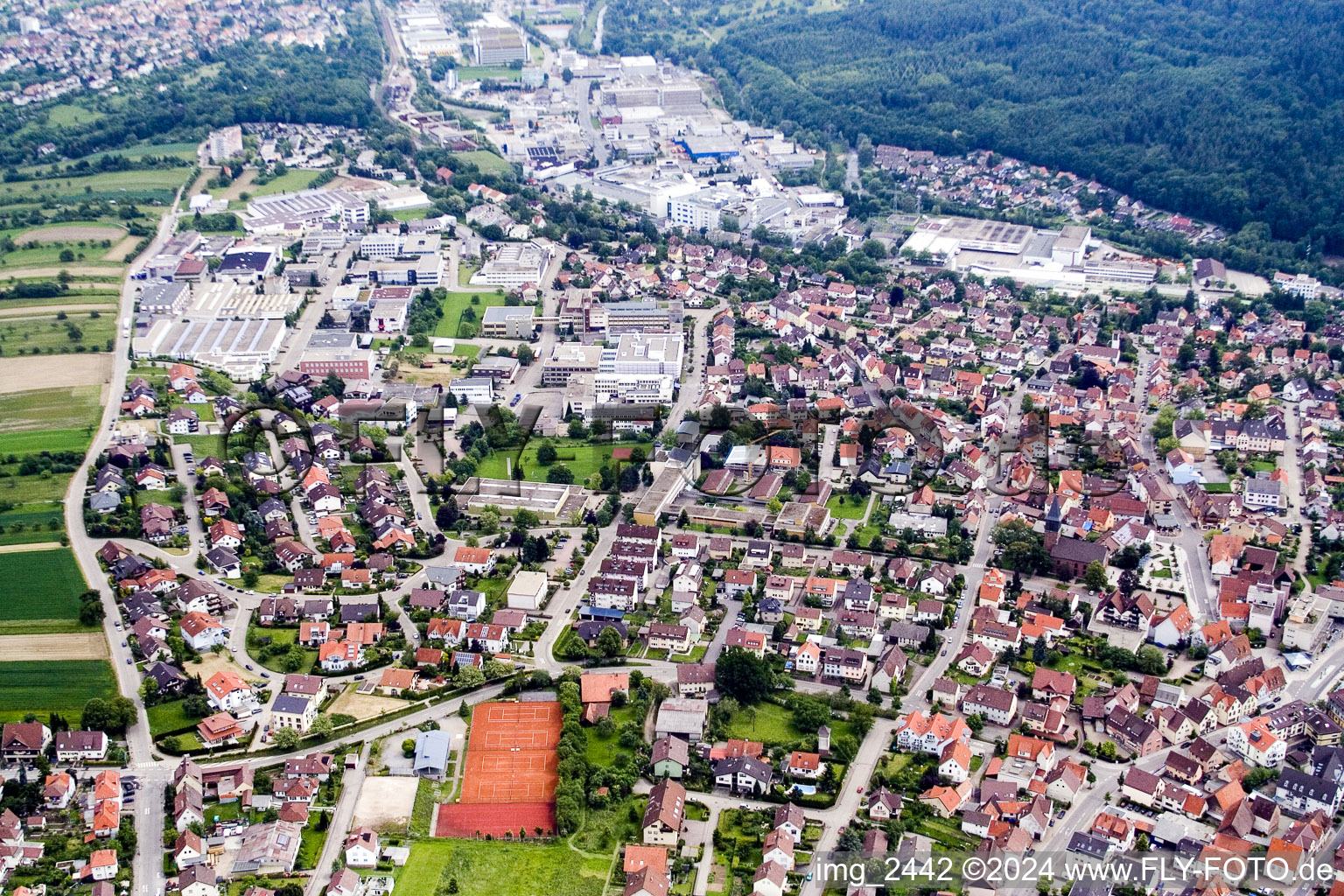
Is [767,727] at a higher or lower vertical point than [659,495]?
lower

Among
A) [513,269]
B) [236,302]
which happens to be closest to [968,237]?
[513,269]

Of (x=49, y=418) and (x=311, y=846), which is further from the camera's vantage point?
(x=49, y=418)

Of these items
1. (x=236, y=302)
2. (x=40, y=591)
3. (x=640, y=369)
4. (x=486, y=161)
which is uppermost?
(x=486, y=161)

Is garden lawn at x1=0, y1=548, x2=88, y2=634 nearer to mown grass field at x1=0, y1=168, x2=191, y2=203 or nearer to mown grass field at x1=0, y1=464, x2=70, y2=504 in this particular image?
mown grass field at x1=0, y1=464, x2=70, y2=504

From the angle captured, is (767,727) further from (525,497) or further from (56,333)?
(56,333)

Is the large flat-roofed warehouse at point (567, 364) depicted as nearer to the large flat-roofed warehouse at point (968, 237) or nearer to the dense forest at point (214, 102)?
the large flat-roofed warehouse at point (968, 237)

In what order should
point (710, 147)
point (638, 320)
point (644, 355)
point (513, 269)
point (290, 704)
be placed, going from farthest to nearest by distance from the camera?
point (710, 147) → point (513, 269) → point (638, 320) → point (644, 355) → point (290, 704)

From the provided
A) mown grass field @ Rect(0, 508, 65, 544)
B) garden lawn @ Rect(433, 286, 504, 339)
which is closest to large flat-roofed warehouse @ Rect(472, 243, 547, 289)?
garden lawn @ Rect(433, 286, 504, 339)
